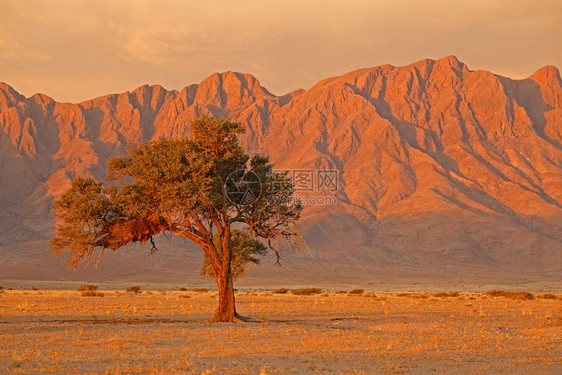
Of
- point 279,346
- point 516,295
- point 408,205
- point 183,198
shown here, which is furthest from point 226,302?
point 408,205

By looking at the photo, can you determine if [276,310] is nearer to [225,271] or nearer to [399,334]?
[225,271]

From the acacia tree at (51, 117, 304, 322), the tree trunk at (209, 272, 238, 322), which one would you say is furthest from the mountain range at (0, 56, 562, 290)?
the tree trunk at (209, 272, 238, 322)

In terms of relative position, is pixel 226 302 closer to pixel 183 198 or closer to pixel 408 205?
pixel 183 198

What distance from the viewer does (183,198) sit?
26.0 meters

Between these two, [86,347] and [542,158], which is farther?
[542,158]

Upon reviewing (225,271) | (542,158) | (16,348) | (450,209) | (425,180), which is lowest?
(16,348)

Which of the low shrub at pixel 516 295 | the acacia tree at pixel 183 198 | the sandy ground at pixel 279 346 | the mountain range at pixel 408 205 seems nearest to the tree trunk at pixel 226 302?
the acacia tree at pixel 183 198

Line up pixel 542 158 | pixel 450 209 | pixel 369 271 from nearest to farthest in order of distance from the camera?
pixel 369 271
pixel 450 209
pixel 542 158

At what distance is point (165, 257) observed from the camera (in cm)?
13875

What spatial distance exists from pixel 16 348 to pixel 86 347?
208 cm

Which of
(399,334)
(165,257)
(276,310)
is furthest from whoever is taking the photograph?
(165,257)

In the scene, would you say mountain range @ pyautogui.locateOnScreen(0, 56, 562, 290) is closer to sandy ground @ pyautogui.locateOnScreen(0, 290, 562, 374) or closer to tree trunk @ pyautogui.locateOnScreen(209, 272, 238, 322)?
sandy ground @ pyautogui.locateOnScreen(0, 290, 562, 374)

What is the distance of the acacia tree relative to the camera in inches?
1040

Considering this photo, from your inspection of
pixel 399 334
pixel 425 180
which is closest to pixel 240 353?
pixel 399 334
